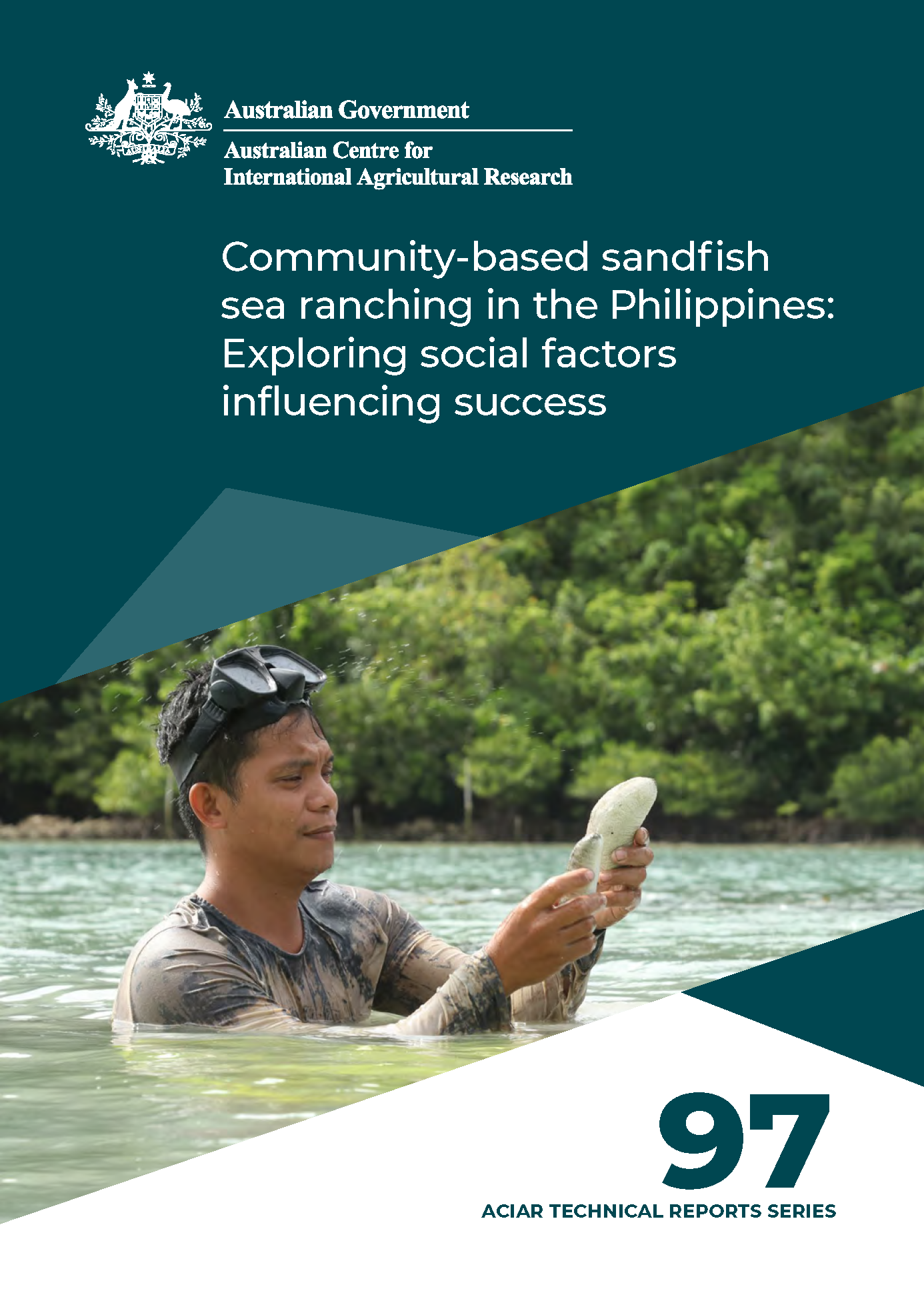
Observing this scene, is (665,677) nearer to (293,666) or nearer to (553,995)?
(553,995)

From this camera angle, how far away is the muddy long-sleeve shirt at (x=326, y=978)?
16.1 ft

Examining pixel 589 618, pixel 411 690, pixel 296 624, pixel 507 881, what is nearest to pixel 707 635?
pixel 589 618

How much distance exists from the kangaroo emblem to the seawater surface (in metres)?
4.06

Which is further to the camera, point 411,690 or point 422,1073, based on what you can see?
point 411,690

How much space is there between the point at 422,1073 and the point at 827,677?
41.6 meters

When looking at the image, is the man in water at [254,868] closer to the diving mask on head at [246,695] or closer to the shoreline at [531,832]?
the diving mask on head at [246,695]

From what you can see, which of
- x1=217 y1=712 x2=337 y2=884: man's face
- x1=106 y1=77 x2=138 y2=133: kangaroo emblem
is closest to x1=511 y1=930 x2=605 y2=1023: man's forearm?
x1=217 y1=712 x2=337 y2=884: man's face

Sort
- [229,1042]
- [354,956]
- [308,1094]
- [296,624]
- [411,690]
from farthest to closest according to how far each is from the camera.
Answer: [411,690]
[296,624]
[354,956]
[229,1042]
[308,1094]

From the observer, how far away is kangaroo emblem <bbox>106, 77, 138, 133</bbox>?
26.0 ft

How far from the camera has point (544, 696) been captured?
4775cm

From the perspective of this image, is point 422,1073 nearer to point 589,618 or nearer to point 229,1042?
point 229,1042

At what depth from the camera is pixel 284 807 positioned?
5117 mm

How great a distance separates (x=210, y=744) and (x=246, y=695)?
24cm

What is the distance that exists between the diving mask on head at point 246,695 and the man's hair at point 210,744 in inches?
0.7
